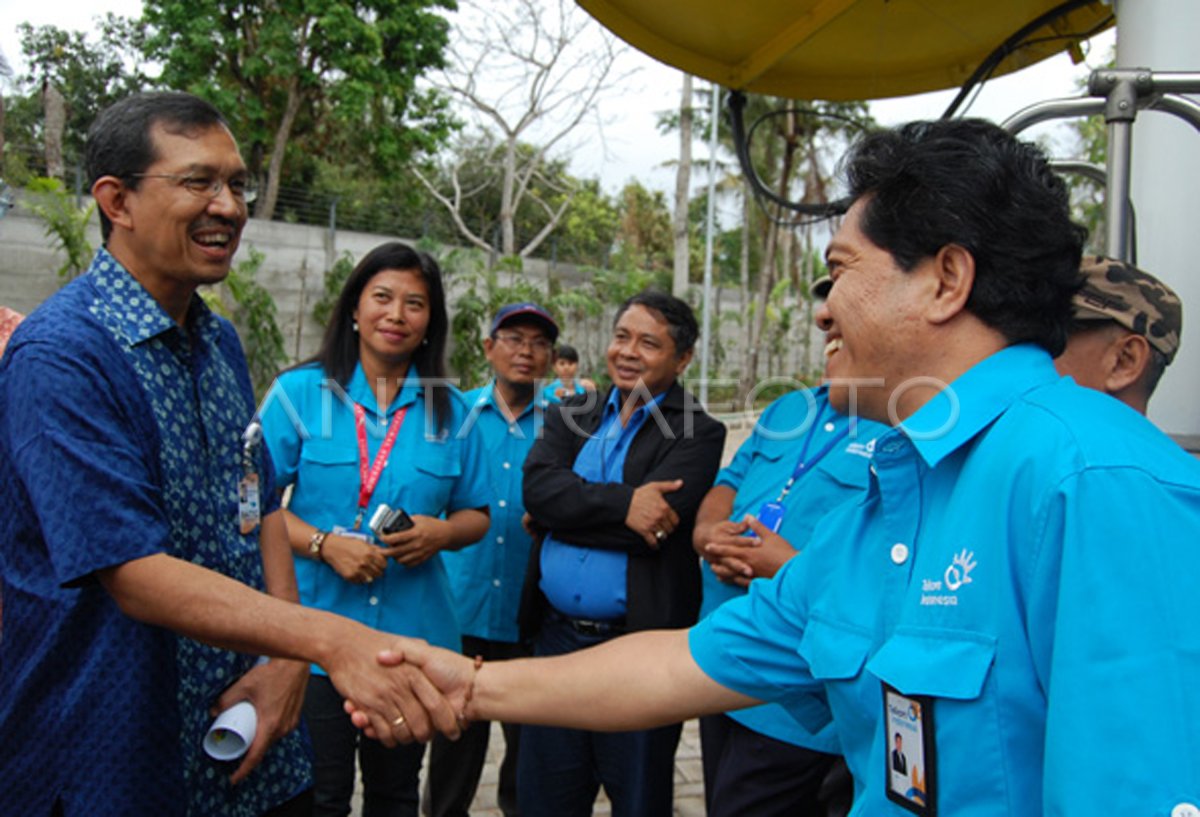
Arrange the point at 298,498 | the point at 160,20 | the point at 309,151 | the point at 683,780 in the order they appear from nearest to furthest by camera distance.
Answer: the point at 298,498, the point at 683,780, the point at 160,20, the point at 309,151

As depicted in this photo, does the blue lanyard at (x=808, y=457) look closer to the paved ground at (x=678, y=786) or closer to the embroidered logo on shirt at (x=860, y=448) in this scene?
the embroidered logo on shirt at (x=860, y=448)

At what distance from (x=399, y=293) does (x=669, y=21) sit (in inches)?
63.6

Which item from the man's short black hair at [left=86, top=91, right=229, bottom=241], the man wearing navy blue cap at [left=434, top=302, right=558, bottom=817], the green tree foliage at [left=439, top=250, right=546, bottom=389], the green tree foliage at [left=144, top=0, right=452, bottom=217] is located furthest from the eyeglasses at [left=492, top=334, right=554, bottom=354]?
the green tree foliage at [left=144, top=0, right=452, bottom=217]

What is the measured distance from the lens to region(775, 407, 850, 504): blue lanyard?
287 centimetres

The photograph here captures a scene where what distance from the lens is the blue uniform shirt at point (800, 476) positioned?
2.72 meters

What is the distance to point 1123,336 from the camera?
6.83ft

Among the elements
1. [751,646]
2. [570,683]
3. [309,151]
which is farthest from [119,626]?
[309,151]

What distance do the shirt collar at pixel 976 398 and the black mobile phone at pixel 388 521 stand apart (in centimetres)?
196

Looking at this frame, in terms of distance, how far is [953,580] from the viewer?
121cm

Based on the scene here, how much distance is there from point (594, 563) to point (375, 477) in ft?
2.67

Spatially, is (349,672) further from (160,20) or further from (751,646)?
(160,20)

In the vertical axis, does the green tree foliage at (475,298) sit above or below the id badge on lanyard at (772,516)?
above

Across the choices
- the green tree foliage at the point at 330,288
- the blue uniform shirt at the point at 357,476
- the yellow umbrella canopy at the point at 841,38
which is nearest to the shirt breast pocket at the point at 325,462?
the blue uniform shirt at the point at 357,476

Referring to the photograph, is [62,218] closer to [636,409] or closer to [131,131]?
[636,409]
